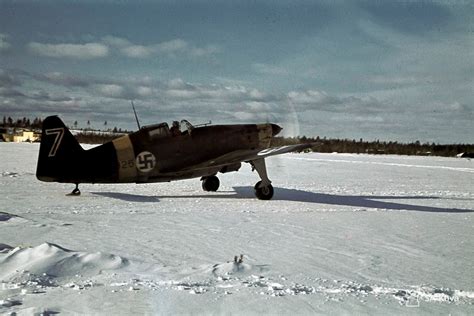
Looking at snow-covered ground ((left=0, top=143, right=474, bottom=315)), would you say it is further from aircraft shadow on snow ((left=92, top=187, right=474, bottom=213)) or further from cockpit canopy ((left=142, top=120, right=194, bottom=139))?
cockpit canopy ((left=142, top=120, right=194, bottom=139))

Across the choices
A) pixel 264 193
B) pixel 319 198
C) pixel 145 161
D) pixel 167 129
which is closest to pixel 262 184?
pixel 264 193

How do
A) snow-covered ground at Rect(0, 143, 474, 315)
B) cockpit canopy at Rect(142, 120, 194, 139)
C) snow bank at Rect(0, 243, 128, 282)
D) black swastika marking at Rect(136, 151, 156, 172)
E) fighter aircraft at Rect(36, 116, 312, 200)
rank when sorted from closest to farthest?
snow-covered ground at Rect(0, 143, 474, 315)
snow bank at Rect(0, 243, 128, 282)
fighter aircraft at Rect(36, 116, 312, 200)
black swastika marking at Rect(136, 151, 156, 172)
cockpit canopy at Rect(142, 120, 194, 139)

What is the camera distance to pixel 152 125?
11633 millimetres

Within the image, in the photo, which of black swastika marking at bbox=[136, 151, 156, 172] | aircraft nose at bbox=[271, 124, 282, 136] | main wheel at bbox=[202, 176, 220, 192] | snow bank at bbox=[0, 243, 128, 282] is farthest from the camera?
aircraft nose at bbox=[271, 124, 282, 136]

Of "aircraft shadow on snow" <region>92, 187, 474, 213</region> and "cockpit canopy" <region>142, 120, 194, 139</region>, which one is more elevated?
"cockpit canopy" <region>142, 120, 194, 139</region>

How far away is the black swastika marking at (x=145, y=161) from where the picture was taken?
1127 centimetres

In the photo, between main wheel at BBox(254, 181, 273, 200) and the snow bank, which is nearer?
the snow bank

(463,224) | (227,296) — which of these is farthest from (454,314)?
(463,224)

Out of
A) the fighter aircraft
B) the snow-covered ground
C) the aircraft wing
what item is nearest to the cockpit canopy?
the fighter aircraft

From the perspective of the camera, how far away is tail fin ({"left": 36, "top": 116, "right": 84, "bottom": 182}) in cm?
1045

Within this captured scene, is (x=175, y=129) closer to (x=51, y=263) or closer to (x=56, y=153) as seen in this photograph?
(x=56, y=153)

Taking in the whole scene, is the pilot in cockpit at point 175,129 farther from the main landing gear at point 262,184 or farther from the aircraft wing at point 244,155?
the main landing gear at point 262,184

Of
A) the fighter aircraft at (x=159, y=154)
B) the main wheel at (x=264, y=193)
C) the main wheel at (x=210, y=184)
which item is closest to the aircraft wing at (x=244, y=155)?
the fighter aircraft at (x=159, y=154)

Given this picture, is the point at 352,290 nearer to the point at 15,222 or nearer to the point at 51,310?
the point at 51,310
